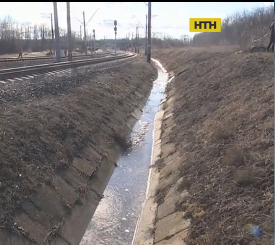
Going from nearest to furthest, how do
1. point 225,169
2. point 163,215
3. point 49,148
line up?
point 225,169 < point 163,215 < point 49,148

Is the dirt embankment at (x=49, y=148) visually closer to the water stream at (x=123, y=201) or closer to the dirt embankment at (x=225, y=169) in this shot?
the water stream at (x=123, y=201)

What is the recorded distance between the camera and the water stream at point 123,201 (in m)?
8.07

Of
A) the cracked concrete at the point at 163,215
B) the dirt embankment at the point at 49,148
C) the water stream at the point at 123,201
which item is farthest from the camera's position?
the water stream at the point at 123,201

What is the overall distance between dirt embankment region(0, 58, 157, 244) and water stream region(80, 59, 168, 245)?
2.05ft

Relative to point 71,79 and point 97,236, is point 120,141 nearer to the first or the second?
point 97,236

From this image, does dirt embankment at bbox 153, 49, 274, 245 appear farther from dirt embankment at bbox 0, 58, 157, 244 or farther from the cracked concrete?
dirt embankment at bbox 0, 58, 157, 244

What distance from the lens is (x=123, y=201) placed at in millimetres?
9891

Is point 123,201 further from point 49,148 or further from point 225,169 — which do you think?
point 225,169

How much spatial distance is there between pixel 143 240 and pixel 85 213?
1841 mm

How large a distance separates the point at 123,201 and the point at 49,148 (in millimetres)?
2507

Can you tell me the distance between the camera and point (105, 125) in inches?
593

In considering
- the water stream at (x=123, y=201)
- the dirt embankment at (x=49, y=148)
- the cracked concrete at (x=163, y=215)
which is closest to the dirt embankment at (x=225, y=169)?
the cracked concrete at (x=163, y=215)

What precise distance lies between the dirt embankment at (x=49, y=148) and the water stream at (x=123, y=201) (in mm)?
624

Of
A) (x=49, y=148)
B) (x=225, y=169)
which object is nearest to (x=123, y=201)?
(x=49, y=148)
